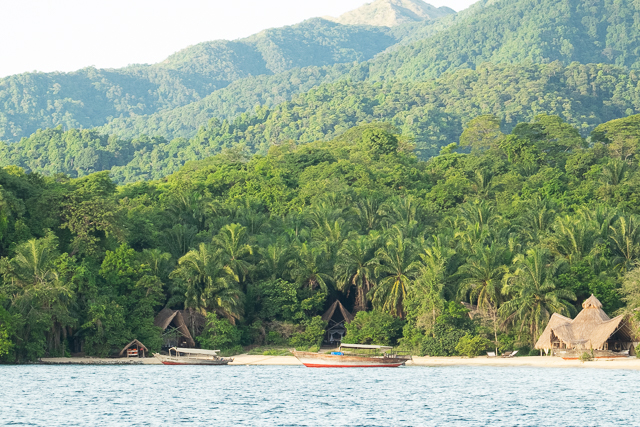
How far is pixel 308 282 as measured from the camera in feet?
178

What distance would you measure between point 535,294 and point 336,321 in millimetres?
14094

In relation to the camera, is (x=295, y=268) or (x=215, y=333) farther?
(x=295, y=268)

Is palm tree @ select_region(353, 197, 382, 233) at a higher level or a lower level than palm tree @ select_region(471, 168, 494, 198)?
lower

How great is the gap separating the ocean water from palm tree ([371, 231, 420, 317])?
5.26 meters

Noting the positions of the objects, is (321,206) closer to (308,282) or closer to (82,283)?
(308,282)

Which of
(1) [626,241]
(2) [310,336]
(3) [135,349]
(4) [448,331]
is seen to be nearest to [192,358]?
(3) [135,349]

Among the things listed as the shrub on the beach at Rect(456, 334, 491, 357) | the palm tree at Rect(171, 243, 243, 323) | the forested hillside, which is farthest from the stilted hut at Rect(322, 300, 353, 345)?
the forested hillside

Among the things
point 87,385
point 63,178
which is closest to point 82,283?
point 87,385

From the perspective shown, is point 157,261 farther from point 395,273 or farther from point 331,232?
point 395,273

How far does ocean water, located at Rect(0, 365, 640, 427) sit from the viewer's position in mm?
29469

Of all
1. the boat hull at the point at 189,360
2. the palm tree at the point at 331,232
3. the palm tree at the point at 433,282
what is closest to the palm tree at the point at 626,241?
the palm tree at the point at 433,282

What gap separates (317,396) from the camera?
35719 millimetres

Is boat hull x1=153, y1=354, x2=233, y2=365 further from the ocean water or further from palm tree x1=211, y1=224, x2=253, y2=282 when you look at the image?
palm tree x1=211, y1=224, x2=253, y2=282

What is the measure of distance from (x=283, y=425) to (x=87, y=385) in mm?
Answer: 14311
